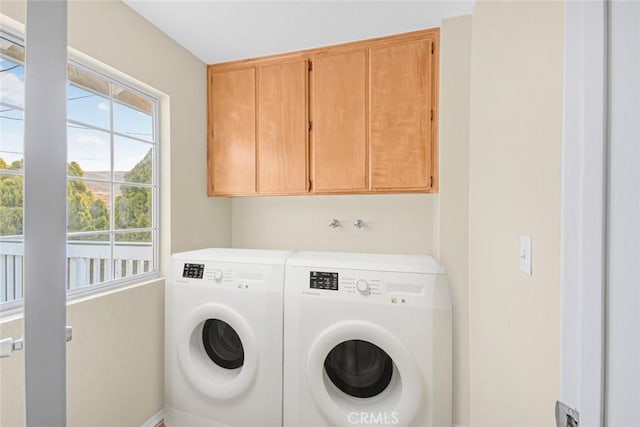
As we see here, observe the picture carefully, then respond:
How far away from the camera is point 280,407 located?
1.62 m

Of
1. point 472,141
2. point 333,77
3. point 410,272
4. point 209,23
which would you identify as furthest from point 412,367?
point 209,23

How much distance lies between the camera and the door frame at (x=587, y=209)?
491 millimetres

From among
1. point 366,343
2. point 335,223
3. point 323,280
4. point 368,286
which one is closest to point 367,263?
point 368,286

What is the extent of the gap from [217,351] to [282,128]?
1.47 meters

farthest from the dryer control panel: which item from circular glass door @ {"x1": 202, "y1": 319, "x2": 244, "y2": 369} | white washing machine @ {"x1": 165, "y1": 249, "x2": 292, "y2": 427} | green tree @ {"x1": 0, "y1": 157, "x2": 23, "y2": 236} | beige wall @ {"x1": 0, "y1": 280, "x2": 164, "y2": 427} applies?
green tree @ {"x1": 0, "y1": 157, "x2": 23, "y2": 236}

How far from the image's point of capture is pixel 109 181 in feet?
5.38

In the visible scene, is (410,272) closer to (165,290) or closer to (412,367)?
(412,367)

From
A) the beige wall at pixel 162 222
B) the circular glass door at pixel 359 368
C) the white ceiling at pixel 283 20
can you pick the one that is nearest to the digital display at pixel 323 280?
the circular glass door at pixel 359 368

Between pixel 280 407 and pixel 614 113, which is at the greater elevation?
pixel 614 113

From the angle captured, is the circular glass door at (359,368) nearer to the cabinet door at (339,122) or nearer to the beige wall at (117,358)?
the cabinet door at (339,122)

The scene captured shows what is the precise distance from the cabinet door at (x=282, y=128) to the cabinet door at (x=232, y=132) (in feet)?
0.25

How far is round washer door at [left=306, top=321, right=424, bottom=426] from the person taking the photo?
4.67 feet

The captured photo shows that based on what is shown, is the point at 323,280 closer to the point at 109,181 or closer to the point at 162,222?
the point at 162,222

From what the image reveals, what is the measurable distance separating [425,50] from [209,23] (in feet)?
4.11
